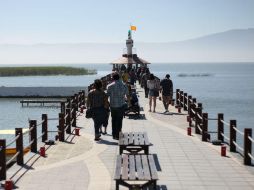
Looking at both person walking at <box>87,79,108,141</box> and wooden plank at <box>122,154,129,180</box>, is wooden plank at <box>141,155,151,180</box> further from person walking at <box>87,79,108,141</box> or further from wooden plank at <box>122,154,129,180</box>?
person walking at <box>87,79,108,141</box>

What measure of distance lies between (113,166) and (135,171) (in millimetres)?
3278

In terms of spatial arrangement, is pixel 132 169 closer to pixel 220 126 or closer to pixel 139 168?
pixel 139 168

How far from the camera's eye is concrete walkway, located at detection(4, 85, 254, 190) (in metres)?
9.84

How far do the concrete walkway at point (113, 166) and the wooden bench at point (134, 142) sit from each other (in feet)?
1.88

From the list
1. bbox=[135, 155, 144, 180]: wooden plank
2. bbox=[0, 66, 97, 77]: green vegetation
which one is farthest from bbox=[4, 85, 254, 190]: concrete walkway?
bbox=[0, 66, 97, 77]: green vegetation

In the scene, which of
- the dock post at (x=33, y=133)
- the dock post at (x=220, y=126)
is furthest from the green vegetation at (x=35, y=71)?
the dock post at (x=33, y=133)

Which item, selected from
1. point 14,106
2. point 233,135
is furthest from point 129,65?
point 233,135

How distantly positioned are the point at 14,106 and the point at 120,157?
63.6m

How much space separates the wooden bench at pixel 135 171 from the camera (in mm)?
7918

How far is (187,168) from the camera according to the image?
37.3 feet

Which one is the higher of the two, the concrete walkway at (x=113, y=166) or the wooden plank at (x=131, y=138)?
the wooden plank at (x=131, y=138)

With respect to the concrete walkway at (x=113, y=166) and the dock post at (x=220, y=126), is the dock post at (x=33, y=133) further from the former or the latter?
the dock post at (x=220, y=126)

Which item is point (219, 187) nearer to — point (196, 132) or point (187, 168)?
point (187, 168)

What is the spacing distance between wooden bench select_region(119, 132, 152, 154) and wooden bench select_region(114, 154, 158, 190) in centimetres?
204
